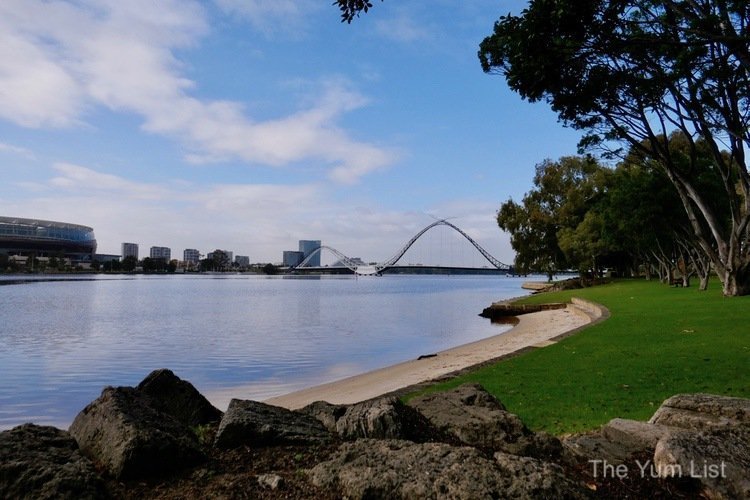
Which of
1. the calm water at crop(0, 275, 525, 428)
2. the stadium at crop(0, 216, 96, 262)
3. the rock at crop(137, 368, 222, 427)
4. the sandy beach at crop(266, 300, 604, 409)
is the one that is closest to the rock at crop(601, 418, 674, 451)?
the rock at crop(137, 368, 222, 427)

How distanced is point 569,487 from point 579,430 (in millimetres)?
3625

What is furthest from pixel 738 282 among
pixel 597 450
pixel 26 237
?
pixel 26 237

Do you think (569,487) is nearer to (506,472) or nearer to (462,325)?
(506,472)

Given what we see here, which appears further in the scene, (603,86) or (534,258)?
(534,258)

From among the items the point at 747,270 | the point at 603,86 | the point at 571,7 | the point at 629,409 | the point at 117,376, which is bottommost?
Result: the point at 117,376

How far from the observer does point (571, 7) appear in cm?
1052

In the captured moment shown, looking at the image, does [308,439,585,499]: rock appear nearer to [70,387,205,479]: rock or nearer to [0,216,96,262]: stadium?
[70,387,205,479]: rock

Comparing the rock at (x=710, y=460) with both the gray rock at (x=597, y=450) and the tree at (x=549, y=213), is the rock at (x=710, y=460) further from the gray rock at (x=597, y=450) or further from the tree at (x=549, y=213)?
the tree at (x=549, y=213)

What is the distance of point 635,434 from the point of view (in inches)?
200

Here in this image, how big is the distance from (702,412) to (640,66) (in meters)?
16.9

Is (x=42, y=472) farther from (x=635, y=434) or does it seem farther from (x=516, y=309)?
(x=516, y=309)

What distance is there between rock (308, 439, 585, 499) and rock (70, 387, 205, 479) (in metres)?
1.09

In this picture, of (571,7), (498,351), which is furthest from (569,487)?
(498,351)

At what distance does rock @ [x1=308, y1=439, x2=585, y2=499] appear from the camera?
347cm
